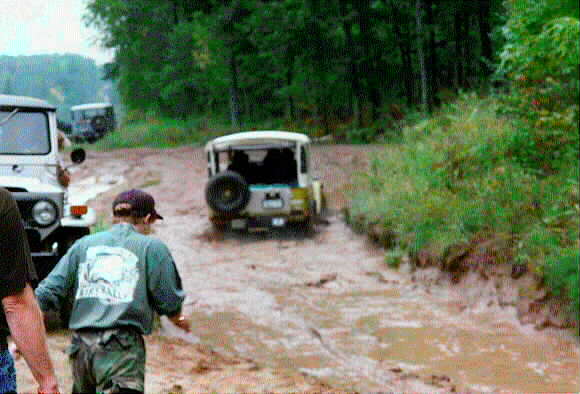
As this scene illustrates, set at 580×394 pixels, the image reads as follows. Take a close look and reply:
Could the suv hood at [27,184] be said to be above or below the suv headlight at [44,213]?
above

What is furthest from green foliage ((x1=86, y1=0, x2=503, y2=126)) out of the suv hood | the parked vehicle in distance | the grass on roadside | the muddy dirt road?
the suv hood

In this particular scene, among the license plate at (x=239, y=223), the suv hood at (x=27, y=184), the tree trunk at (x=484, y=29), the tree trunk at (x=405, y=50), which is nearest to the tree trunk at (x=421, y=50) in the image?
the tree trunk at (x=484, y=29)

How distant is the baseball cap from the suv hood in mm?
4093

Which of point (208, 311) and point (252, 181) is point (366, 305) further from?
point (252, 181)

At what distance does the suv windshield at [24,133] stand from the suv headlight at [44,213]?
127 cm

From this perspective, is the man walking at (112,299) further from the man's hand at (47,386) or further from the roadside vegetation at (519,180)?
the roadside vegetation at (519,180)

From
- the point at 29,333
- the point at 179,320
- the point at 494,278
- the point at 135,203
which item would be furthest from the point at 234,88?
the point at 29,333

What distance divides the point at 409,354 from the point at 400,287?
3.48 metres

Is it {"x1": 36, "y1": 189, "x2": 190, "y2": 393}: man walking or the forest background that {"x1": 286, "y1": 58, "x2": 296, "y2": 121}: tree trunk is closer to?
the forest background

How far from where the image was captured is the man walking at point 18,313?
279 cm

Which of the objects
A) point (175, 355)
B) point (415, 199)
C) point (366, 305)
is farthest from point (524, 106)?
point (175, 355)

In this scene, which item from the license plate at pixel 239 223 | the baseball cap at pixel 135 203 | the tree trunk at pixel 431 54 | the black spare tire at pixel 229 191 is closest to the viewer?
the baseball cap at pixel 135 203

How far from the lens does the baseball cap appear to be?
420 cm

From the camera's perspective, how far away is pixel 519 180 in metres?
12.5
